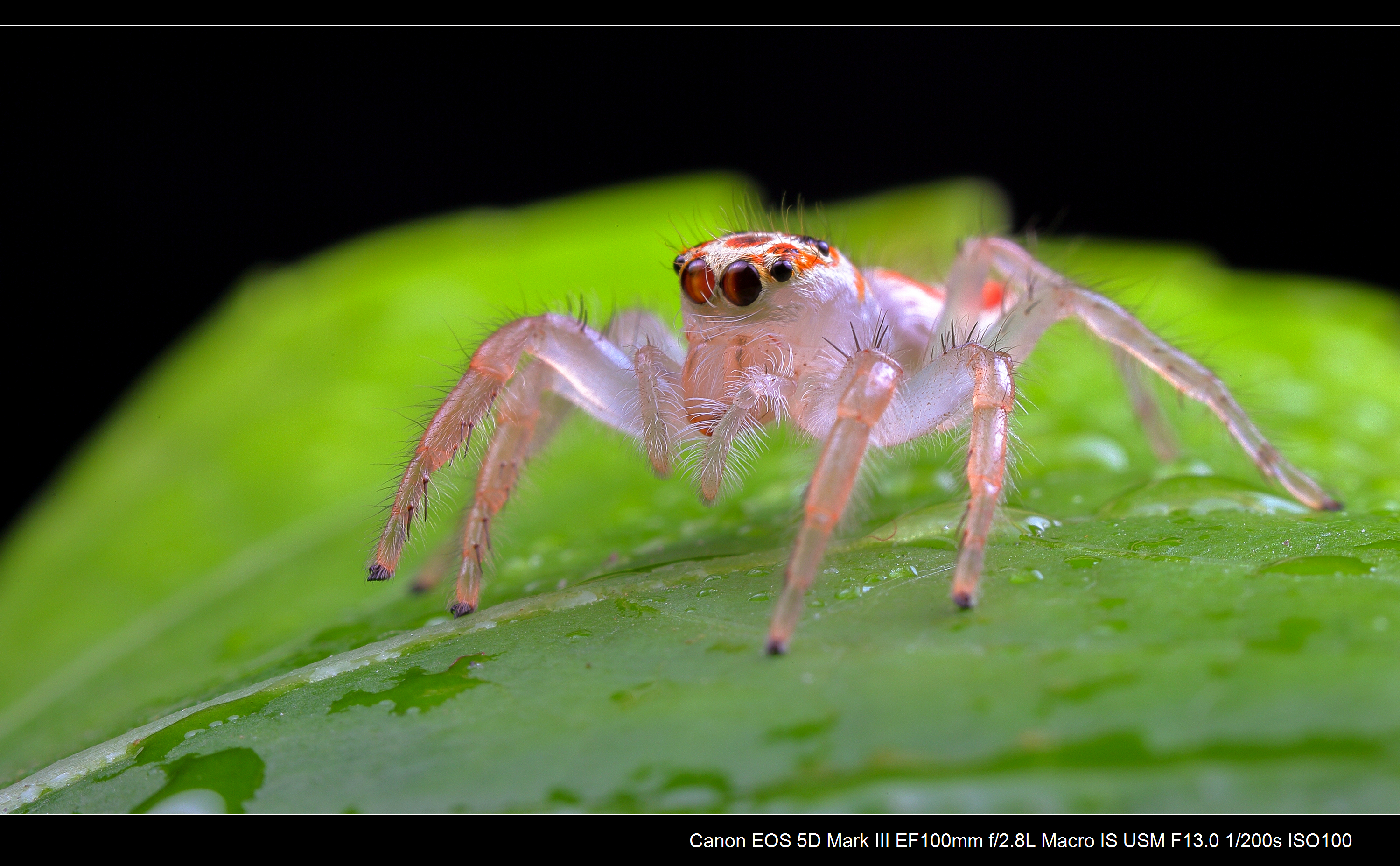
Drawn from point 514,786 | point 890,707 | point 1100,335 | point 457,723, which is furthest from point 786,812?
point 1100,335

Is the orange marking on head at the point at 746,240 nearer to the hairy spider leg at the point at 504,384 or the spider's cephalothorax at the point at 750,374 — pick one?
the spider's cephalothorax at the point at 750,374

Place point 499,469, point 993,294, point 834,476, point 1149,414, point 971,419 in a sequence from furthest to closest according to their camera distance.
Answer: point 993,294, point 1149,414, point 499,469, point 971,419, point 834,476

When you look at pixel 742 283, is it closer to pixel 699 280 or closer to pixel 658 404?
pixel 699 280

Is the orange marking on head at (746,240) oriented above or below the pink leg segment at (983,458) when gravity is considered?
above

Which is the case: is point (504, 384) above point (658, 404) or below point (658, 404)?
above

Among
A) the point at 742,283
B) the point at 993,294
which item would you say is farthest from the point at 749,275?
the point at 993,294

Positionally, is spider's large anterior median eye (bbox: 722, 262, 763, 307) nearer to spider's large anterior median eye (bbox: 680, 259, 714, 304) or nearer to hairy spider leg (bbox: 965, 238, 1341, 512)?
spider's large anterior median eye (bbox: 680, 259, 714, 304)

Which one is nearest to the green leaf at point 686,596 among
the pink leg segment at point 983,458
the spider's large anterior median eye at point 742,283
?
the pink leg segment at point 983,458
